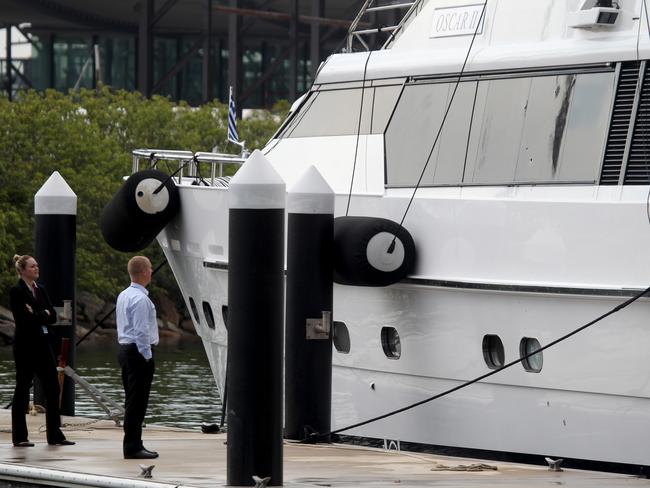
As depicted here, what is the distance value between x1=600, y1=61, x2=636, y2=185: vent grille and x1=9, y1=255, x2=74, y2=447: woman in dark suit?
4.98 meters

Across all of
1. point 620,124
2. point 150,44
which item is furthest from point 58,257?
point 150,44

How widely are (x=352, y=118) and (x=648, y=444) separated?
5.33 meters

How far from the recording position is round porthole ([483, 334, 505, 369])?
14695 mm

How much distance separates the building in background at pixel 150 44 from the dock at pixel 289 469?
159 feet

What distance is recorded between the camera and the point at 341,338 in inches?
644

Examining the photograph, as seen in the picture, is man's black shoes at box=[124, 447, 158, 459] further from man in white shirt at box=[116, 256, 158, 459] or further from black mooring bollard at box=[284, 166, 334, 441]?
black mooring bollard at box=[284, 166, 334, 441]

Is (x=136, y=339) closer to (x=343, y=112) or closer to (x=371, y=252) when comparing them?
(x=371, y=252)

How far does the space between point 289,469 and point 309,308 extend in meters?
2.24

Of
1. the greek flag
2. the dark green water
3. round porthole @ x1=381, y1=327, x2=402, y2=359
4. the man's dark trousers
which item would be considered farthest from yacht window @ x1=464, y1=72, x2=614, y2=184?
the dark green water

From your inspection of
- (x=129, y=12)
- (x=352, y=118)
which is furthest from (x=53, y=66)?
(x=352, y=118)

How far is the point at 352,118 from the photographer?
56.5ft

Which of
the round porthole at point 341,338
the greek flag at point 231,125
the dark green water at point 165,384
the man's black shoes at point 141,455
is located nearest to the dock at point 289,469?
the man's black shoes at point 141,455

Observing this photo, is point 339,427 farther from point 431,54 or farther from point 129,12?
point 129,12

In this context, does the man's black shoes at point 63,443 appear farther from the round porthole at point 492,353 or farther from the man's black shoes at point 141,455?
the round porthole at point 492,353
